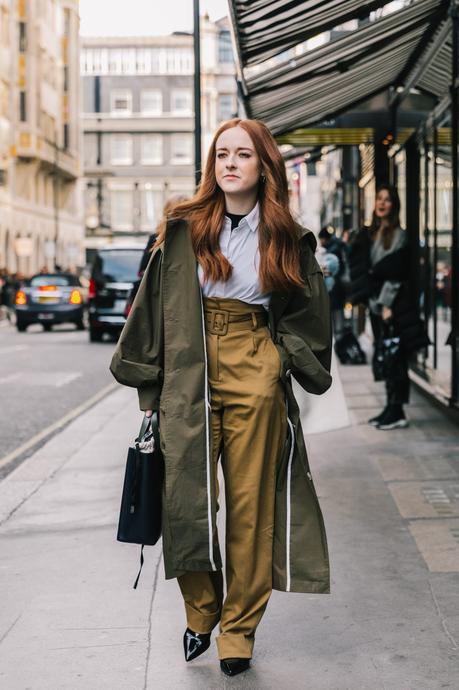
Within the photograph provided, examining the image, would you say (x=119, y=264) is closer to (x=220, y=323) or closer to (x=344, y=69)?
(x=344, y=69)

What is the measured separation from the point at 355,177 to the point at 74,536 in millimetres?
14981

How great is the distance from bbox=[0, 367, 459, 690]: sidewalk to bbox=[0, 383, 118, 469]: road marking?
112 centimetres

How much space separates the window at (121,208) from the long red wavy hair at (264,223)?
86827 millimetres

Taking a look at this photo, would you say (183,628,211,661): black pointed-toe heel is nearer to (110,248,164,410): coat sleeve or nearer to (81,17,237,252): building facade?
(110,248,164,410): coat sleeve

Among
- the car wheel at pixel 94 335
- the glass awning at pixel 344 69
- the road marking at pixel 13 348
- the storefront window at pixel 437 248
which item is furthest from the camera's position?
the car wheel at pixel 94 335

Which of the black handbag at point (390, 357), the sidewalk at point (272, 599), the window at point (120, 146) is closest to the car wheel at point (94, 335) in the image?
the black handbag at point (390, 357)

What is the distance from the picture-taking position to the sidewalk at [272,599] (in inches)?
154

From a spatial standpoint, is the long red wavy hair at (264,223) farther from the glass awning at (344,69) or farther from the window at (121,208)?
the window at (121,208)

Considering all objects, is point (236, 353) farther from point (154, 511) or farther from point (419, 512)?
point (419, 512)

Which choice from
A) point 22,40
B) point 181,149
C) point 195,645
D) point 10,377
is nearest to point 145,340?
point 195,645

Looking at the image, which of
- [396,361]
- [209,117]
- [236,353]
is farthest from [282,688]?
[209,117]

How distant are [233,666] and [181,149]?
88146mm

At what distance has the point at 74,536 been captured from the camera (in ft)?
19.7

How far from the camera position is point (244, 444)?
3.89m
